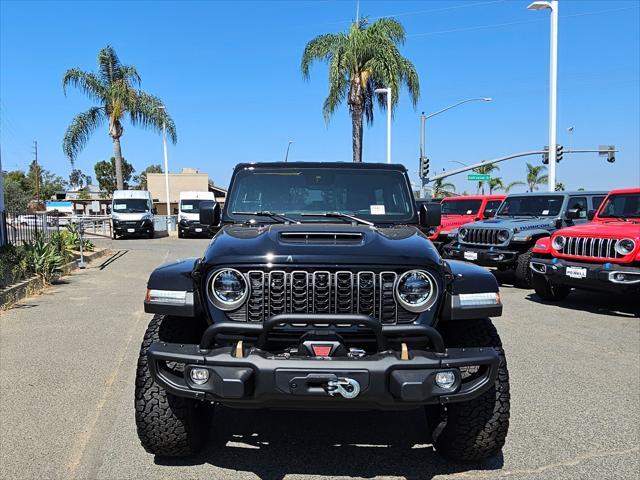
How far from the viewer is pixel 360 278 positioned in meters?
2.93

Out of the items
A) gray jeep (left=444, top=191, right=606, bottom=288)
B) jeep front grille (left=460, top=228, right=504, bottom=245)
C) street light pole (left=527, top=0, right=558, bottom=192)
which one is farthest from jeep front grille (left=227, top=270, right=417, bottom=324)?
street light pole (left=527, top=0, right=558, bottom=192)

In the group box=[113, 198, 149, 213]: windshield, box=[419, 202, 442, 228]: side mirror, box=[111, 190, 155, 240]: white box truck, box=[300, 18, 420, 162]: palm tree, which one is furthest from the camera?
box=[113, 198, 149, 213]: windshield

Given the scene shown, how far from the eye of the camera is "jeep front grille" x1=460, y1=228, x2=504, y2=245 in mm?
10992

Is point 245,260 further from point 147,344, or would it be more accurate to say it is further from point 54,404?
point 54,404

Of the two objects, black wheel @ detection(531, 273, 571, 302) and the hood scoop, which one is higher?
the hood scoop

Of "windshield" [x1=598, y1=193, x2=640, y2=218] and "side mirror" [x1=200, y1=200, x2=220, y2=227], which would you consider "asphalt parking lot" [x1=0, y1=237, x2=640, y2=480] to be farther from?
"windshield" [x1=598, y1=193, x2=640, y2=218]

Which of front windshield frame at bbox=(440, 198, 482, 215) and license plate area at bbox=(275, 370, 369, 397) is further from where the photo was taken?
front windshield frame at bbox=(440, 198, 482, 215)

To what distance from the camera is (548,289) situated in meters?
9.03

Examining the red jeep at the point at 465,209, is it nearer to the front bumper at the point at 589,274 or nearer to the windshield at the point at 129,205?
the front bumper at the point at 589,274

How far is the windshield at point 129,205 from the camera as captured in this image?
87.7 ft

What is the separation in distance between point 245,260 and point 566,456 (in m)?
2.39

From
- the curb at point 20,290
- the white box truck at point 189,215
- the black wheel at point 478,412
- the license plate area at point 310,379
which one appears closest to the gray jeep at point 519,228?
the black wheel at point 478,412

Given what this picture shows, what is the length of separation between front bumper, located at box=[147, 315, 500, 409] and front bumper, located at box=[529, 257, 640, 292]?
5.68 metres

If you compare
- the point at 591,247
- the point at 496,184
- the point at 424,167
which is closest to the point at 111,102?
the point at 424,167
